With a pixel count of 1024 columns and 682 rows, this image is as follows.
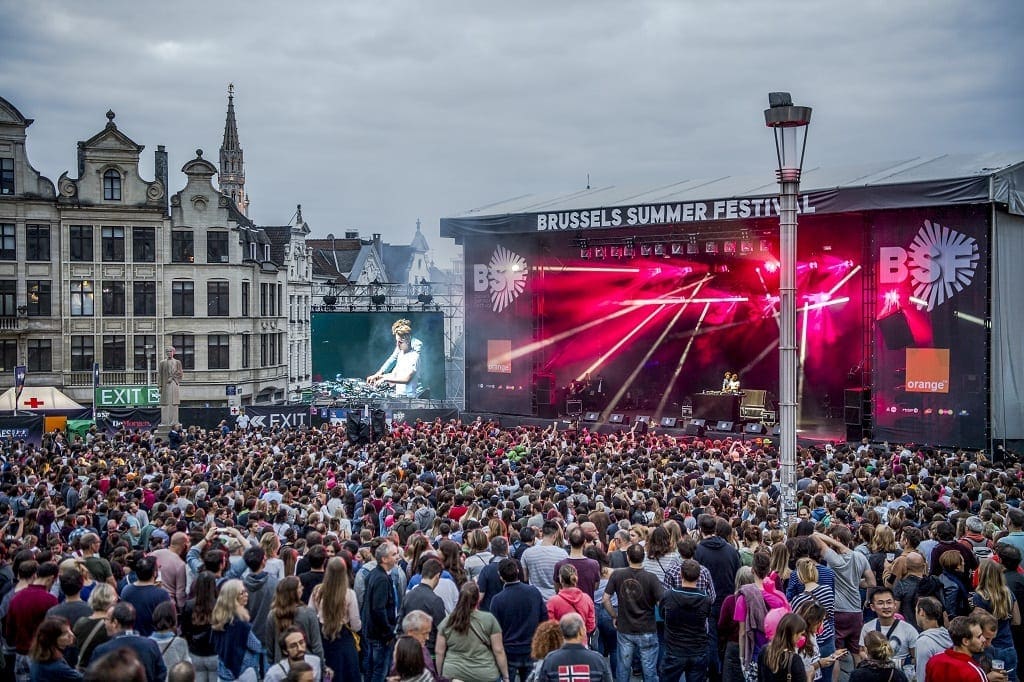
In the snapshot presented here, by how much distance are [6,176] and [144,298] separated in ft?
23.0

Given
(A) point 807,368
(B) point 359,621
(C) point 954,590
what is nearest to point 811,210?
(A) point 807,368

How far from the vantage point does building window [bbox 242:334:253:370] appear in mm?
45469

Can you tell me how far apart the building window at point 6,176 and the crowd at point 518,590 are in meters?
32.2

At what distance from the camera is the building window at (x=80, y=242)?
139 feet

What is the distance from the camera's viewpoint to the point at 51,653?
6.72 meters

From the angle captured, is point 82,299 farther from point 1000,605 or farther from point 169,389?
point 1000,605

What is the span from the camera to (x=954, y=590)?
8617 mm

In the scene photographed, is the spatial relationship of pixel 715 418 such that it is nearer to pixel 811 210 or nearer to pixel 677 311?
pixel 677 311

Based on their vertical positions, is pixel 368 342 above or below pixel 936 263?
below

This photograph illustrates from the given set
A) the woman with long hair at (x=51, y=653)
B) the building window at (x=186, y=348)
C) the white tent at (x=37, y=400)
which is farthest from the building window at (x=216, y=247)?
the woman with long hair at (x=51, y=653)

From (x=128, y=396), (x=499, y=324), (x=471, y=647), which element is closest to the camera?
(x=471, y=647)

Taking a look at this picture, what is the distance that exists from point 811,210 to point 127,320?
2950cm

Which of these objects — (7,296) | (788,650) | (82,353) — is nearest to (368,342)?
(82,353)

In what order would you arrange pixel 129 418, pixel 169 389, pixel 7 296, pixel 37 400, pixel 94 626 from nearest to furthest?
pixel 94 626, pixel 169 389, pixel 129 418, pixel 37 400, pixel 7 296
